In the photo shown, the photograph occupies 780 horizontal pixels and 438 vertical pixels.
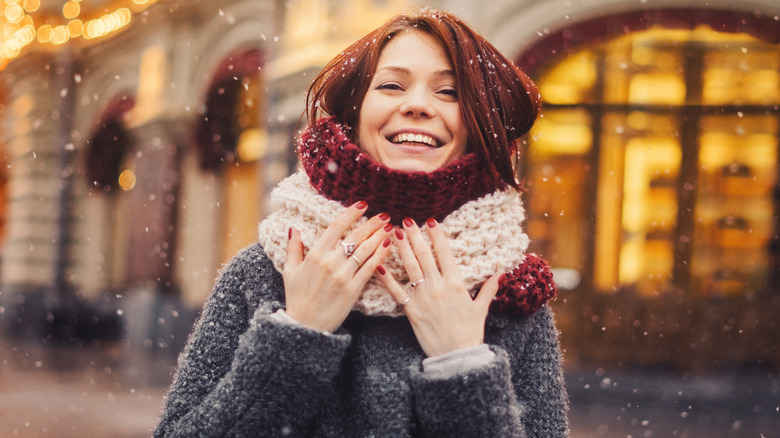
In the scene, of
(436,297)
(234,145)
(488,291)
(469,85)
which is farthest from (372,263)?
(234,145)

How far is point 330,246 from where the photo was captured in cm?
156

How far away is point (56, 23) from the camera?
14211mm

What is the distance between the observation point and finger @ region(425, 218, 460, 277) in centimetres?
157

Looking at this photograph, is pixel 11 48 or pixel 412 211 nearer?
pixel 412 211

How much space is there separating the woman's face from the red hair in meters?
0.03

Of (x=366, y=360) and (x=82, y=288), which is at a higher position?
(x=82, y=288)

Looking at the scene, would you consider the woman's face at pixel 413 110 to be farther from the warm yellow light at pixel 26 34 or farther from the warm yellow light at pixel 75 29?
the warm yellow light at pixel 26 34

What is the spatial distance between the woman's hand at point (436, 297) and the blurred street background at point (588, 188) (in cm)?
452

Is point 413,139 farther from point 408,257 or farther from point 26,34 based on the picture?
point 26,34

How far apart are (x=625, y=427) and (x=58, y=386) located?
675 centimetres

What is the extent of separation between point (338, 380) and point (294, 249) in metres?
0.35

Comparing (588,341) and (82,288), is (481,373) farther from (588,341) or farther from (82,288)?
(82,288)

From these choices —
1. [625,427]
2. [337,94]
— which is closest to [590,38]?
[625,427]

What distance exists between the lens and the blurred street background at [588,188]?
7363 millimetres
